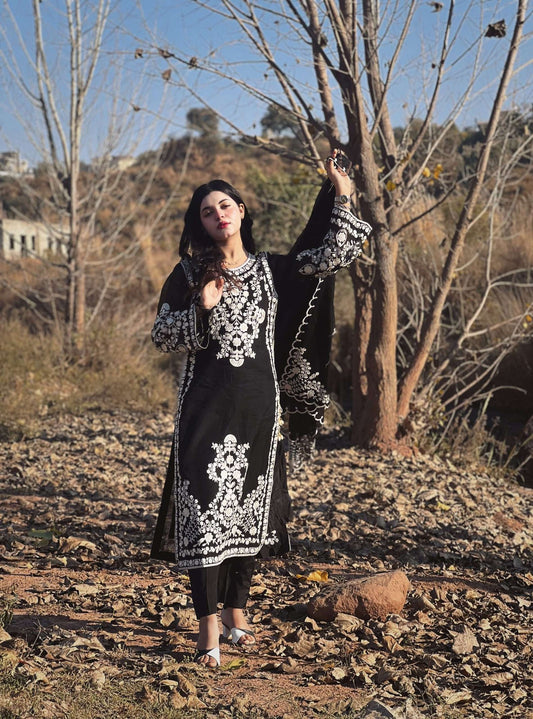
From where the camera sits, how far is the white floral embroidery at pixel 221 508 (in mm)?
3201

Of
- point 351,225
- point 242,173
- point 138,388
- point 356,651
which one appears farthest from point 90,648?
point 242,173

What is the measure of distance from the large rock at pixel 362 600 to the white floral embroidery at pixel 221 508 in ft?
2.03

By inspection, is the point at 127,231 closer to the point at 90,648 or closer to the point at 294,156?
the point at 294,156

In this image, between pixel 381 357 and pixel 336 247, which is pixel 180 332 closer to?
pixel 336 247

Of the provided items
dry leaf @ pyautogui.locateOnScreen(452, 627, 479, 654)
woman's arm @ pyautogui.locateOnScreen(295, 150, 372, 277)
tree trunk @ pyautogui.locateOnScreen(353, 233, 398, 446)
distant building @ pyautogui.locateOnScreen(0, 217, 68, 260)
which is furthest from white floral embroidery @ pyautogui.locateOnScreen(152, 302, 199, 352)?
distant building @ pyautogui.locateOnScreen(0, 217, 68, 260)

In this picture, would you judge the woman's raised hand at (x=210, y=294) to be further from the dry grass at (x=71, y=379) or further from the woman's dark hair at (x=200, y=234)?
the dry grass at (x=71, y=379)

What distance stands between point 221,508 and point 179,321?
2.37 feet

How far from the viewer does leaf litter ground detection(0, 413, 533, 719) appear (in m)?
2.94

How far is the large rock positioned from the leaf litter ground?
0.17 feet

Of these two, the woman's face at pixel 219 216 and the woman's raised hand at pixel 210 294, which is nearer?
the woman's raised hand at pixel 210 294

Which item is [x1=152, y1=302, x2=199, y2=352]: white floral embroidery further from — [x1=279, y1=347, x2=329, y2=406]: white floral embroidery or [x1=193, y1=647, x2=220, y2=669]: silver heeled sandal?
[x1=193, y1=647, x2=220, y2=669]: silver heeled sandal

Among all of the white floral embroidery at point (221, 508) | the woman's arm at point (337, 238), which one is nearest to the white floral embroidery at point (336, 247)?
the woman's arm at point (337, 238)

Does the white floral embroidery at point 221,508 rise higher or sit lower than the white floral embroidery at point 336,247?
lower

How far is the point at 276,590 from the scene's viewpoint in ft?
13.8
